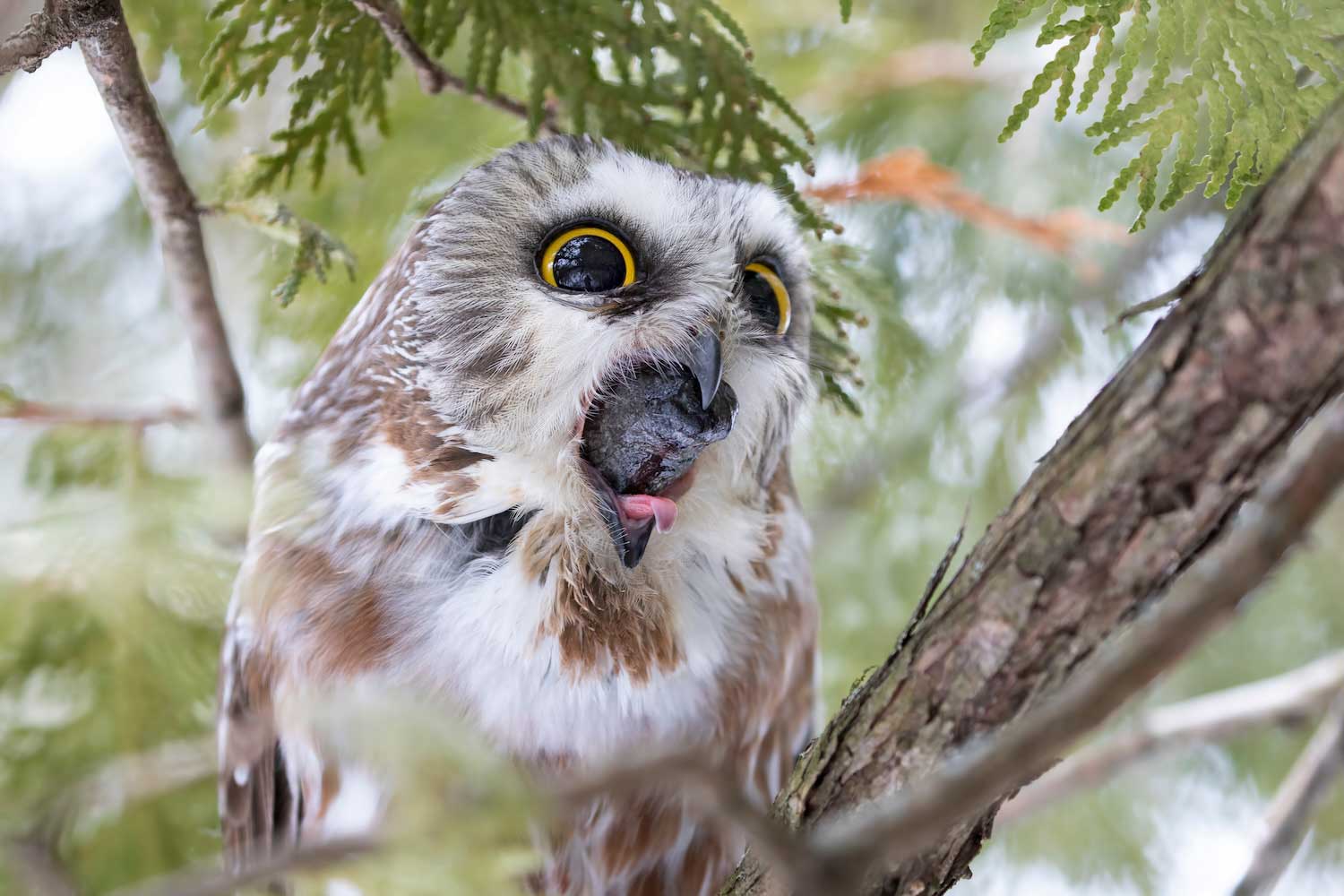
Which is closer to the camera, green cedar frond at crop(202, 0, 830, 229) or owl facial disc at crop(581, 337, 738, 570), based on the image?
owl facial disc at crop(581, 337, 738, 570)

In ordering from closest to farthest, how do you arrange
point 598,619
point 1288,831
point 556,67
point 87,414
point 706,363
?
point 1288,831 → point 706,363 → point 598,619 → point 556,67 → point 87,414

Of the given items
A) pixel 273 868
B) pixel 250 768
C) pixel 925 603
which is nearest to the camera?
pixel 273 868

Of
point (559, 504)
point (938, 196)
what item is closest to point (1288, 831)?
point (559, 504)

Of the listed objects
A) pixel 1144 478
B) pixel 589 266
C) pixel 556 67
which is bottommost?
pixel 1144 478

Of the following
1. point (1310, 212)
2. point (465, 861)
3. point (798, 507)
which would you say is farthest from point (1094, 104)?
point (465, 861)

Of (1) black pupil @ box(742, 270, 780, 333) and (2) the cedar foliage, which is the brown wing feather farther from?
(1) black pupil @ box(742, 270, 780, 333)

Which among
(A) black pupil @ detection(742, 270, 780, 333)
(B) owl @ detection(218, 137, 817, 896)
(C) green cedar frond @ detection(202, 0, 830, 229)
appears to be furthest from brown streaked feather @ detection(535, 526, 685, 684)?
(C) green cedar frond @ detection(202, 0, 830, 229)

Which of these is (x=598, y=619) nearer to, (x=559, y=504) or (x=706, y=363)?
(x=559, y=504)

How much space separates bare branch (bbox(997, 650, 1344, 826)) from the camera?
2.01 m

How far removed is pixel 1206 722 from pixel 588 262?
1.49 metres

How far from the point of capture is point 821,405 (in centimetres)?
237

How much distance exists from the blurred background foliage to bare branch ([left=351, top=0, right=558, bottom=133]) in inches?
5.0

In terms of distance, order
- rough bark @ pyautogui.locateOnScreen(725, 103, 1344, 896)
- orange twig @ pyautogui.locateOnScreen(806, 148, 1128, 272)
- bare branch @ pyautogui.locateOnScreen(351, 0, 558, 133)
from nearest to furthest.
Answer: rough bark @ pyautogui.locateOnScreen(725, 103, 1344, 896) < bare branch @ pyautogui.locateOnScreen(351, 0, 558, 133) < orange twig @ pyautogui.locateOnScreen(806, 148, 1128, 272)

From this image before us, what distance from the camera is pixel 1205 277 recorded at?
0.96 metres
